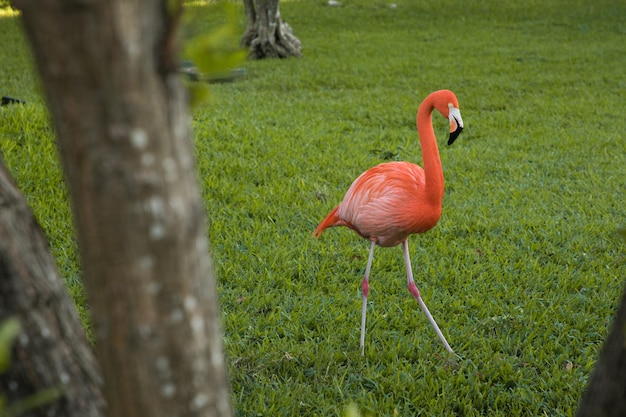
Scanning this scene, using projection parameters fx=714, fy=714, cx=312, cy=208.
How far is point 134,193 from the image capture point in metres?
0.89

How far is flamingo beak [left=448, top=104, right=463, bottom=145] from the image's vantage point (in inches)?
139

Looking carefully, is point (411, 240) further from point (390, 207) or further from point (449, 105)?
point (449, 105)

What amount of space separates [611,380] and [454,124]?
2.41m

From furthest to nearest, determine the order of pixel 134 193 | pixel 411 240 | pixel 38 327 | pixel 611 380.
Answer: pixel 411 240 → pixel 611 380 → pixel 38 327 → pixel 134 193

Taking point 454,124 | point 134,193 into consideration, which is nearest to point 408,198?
point 454,124

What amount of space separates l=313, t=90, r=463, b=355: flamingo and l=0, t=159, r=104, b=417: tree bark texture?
246 centimetres

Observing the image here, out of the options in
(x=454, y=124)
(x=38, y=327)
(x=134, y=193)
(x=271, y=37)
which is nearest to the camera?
(x=134, y=193)

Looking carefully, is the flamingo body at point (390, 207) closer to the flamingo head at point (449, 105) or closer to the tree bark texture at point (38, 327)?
the flamingo head at point (449, 105)

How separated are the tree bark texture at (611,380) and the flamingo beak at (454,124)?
2.28 meters

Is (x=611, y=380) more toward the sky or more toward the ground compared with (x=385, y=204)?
more toward the sky

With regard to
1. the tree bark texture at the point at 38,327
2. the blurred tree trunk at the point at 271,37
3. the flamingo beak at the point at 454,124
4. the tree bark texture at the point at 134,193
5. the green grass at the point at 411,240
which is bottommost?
the green grass at the point at 411,240

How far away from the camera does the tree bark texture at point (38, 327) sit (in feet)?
3.63

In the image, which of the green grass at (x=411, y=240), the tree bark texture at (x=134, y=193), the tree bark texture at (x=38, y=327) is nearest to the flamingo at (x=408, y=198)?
the green grass at (x=411, y=240)

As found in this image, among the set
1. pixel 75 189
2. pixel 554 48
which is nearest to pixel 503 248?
pixel 75 189
